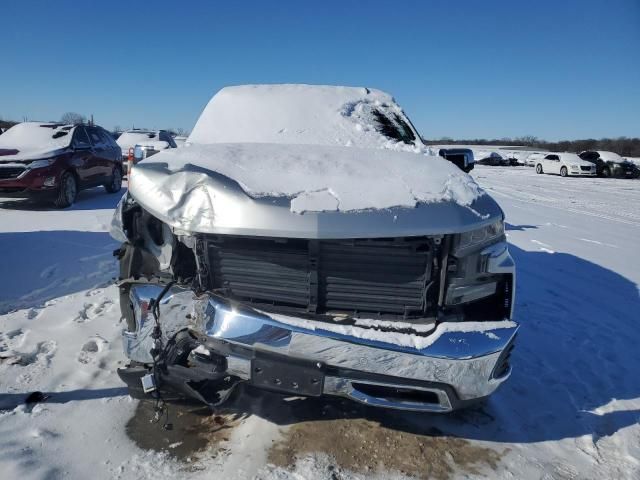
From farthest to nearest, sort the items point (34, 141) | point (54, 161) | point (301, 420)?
point (34, 141), point (54, 161), point (301, 420)

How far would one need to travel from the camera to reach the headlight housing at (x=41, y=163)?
7913 millimetres

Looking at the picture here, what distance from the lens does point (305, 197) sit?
2.20 metres

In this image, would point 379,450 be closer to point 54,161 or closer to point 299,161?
point 299,161

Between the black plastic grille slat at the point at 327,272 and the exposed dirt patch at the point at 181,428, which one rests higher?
the black plastic grille slat at the point at 327,272

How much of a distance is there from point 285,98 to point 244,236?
241 centimetres

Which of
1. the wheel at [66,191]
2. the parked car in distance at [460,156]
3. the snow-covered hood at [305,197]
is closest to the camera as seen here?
the snow-covered hood at [305,197]

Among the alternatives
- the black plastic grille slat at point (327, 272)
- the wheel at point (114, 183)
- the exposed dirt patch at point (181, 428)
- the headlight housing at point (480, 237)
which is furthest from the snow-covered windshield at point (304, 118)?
the wheel at point (114, 183)

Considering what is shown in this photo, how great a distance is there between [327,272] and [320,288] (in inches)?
3.4

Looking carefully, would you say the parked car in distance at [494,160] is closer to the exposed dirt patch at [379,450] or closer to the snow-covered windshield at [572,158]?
the snow-covered windshield at [572,158]

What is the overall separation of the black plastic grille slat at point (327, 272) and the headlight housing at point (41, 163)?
282 inches

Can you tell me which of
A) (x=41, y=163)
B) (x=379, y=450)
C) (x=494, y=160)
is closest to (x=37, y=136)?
(x=41, y=163)

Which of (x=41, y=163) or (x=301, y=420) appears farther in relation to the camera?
(x=41, y=163)

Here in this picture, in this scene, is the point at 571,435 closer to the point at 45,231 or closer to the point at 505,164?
the point at 45,231

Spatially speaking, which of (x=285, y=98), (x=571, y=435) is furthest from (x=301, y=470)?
(x=285, y=98)
